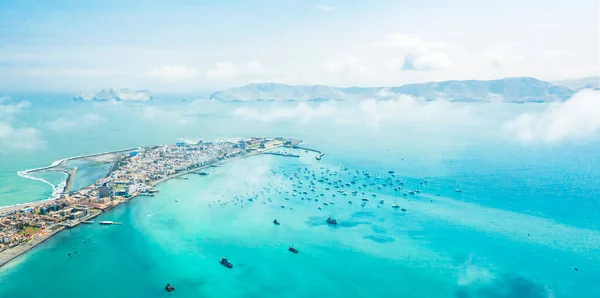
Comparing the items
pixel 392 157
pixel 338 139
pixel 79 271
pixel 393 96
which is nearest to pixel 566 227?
pixel 392 157

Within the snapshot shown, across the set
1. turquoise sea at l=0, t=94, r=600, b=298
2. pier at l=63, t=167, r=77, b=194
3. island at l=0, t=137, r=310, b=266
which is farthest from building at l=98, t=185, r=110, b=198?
pier at l=63, t=167, r=77, b=194

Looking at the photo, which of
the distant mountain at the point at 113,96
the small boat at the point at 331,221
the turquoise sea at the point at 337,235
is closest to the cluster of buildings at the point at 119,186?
the turquoise sea at the point at 337,235

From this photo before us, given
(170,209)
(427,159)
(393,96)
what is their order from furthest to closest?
(393,96) → (427,159) → (170,209)

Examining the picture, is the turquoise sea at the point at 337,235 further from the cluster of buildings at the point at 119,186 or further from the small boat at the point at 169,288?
the cluster of buildings at the point at 119,186

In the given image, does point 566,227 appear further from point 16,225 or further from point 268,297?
point 16,225

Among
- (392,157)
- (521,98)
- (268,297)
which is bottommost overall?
(268,297)

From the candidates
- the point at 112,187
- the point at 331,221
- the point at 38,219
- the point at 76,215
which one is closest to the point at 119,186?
the point at 112,187

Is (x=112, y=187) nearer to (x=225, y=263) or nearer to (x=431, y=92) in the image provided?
(x=225, y=263)
